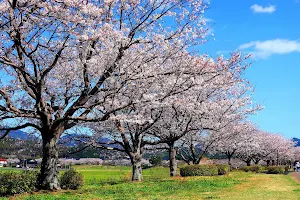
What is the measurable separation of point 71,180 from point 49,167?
6.96ft

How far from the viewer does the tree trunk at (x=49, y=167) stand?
16531 millimetres

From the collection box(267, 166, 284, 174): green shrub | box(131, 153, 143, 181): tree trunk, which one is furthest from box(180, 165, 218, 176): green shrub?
box(267, 166, 284, 174): green shrub

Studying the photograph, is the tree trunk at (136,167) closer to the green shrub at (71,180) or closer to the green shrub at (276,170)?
the green shrub at (71,180)

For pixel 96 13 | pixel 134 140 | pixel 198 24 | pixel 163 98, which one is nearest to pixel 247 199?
pixel 163 98

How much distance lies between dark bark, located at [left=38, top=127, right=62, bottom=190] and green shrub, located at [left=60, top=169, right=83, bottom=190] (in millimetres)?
1529

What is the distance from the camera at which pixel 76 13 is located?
13.4 meters

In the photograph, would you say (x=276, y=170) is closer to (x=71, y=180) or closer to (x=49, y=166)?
(x=71, y=180)

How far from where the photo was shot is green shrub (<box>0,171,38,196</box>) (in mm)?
16062

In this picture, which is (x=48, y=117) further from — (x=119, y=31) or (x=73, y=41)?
(x=119, y=31)

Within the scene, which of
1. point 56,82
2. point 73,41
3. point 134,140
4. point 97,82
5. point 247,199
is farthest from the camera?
point 134,140

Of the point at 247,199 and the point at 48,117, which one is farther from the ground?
the point at 48,117

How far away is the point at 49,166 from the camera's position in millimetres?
16594

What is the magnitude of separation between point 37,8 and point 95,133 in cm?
1592

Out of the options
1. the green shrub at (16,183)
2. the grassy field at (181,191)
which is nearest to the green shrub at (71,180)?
the grassy field at (181,191)
